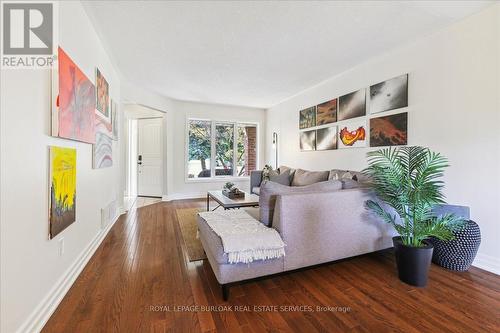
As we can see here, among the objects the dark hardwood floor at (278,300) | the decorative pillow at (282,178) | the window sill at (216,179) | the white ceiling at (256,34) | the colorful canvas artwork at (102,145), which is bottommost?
the dark hardwood floor at (278,300)

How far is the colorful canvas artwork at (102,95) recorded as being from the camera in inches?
104

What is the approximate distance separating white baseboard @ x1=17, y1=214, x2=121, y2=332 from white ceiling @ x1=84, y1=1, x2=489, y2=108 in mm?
2487

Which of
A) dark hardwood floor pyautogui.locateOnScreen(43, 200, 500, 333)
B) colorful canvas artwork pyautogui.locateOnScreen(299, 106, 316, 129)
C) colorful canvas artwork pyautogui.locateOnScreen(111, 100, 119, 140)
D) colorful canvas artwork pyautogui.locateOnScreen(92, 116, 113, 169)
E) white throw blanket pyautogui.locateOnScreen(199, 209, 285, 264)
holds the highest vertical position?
colorful canvas artwork pyautogui.locateOnScreen(299, 106, 316, 129)

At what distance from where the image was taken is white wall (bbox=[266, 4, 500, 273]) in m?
2.13

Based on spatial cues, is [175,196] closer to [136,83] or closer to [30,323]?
[136,83]

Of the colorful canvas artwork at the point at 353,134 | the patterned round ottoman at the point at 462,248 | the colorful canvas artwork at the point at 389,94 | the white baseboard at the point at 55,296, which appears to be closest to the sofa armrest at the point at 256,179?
the colorful canvas artwork at the point at 353,134

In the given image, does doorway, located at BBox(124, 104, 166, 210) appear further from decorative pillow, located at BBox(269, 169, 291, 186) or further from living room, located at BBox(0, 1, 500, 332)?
decorative pillow, located at BBox(269, 169, 291, 186)

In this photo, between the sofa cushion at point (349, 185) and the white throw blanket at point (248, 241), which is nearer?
the white throw blanket at point (248, 241)

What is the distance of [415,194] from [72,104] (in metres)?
3.10

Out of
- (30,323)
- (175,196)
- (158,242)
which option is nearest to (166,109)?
(175,196)

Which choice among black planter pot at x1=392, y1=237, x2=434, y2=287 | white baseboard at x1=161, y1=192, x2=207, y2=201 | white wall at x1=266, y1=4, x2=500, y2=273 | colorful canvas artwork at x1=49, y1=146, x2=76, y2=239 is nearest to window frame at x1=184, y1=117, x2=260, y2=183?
white baseboard at x1=161, y1=192, x2=207, y2=201

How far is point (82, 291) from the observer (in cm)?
179

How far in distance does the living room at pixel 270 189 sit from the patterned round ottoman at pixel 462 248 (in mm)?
12

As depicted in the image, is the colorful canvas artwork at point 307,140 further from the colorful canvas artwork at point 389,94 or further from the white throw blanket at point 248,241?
the white throw blanket at point 248,241
